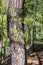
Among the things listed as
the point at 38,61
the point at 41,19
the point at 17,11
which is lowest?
the point at 38,61

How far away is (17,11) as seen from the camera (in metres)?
8.60

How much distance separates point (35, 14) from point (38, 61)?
7117 millimetres

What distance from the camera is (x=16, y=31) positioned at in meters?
8.57

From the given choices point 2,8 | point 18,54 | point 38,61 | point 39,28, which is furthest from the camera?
point 39,28

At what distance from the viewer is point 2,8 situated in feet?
68.3

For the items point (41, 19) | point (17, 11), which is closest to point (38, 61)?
point (41, 19)

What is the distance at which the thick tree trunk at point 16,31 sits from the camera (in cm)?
854

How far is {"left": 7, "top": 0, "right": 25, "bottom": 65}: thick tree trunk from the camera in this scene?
854 cm

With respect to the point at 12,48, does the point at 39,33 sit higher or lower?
lower

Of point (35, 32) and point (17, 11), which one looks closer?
point (17, 11)

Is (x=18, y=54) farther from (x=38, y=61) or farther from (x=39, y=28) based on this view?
(x=39, y=28)

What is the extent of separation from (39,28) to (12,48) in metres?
14.3

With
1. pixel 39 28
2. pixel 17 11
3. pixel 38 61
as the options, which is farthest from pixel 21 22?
pixel 39 28

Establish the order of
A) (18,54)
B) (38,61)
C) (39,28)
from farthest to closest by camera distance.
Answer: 1. (39,28)
2. (38,61)
3. (18,54)
